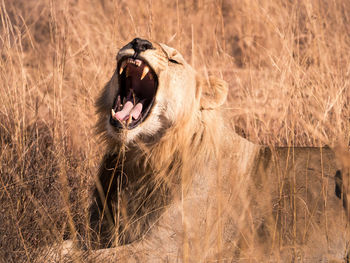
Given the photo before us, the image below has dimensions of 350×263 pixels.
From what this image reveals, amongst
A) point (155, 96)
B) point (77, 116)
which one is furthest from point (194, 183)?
point (77, 116)

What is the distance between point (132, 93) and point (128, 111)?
155 millimetres

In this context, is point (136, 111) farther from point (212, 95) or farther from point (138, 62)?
point (212, 95)

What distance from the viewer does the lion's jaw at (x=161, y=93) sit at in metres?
3.01

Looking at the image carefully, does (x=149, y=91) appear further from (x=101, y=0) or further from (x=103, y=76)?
(x=101, y=0)

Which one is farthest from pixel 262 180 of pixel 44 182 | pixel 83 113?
pixel 83 113

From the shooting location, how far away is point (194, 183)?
298 cm

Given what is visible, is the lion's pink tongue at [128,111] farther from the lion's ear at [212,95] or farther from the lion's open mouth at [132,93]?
the lion's ear at [212,95]

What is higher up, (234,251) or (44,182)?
(44,182)

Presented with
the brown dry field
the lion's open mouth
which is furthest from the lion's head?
the brown dry field

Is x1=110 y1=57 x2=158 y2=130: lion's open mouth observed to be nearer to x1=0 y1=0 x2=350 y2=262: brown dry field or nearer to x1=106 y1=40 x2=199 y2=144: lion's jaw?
x1=106 y1=40 x2=199 y2=144: lion's jaw

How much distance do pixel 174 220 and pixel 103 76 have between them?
224 cm

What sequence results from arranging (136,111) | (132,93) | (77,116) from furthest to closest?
(77,116) < (132,93) < (136,111)

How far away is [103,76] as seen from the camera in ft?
15.9

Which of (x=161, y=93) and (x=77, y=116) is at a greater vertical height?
(x=161, y=93)
